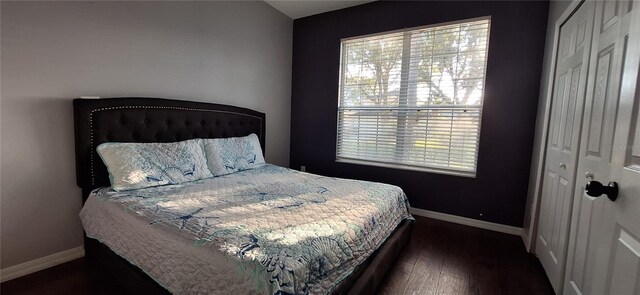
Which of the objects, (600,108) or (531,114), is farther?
(531,114)

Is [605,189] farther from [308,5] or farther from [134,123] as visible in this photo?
[308,5]

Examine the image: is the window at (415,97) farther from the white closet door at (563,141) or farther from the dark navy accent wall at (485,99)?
the white closet door at (563,141)

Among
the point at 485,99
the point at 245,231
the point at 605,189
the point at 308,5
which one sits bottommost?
the point at 245,231

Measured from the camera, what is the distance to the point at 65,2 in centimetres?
177

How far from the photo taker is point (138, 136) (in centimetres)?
215

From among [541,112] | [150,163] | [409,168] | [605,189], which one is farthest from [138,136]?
[541,112]

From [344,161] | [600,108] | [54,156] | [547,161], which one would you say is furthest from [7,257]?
[547,161]

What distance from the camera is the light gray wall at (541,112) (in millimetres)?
2174

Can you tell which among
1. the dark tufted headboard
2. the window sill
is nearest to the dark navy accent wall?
the window sill

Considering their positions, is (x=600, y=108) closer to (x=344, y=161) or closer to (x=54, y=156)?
(x=344, y=161)

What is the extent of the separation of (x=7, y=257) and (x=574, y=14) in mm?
4026

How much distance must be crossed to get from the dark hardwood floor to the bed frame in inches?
4.3

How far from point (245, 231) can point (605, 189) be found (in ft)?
4.93

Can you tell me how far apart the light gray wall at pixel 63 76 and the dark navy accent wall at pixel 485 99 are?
1402 mm
